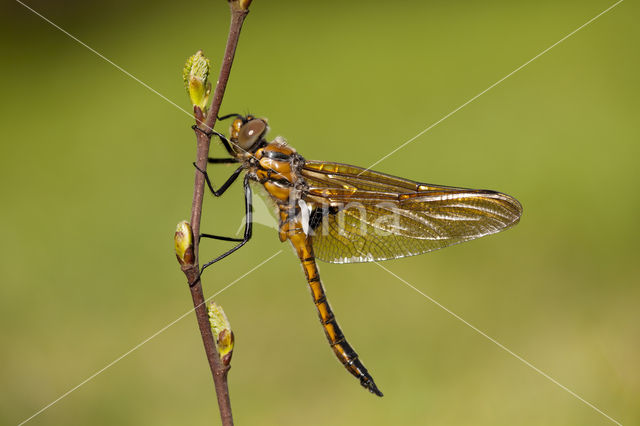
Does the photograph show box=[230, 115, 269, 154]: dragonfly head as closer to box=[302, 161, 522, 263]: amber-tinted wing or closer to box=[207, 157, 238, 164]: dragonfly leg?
box=[207, 157, 238, 164]: dragonfly leg

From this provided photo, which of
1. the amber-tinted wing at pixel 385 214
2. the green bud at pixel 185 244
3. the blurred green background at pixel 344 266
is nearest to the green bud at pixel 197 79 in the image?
the green bud at pixel 185 244

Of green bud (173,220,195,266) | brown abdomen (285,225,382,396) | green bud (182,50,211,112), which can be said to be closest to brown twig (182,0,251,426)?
green bud (173,220,195,266)

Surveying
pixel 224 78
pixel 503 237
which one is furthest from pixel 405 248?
pixel 503 237

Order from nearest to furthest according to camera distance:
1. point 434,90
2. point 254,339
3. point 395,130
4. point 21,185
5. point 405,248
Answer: point 405,248 < point 254,339 < point 21,185 < point 395,130 < point 434,90

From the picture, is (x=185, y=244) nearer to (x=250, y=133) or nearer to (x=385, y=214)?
(x=250, y=133)

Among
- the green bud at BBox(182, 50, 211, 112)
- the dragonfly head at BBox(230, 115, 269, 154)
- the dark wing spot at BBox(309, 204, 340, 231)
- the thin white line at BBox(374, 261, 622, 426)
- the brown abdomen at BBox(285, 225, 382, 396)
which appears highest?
the green bud at BBox(182, 50, 211, 112)

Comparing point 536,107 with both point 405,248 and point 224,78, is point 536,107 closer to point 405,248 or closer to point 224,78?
point 405,248

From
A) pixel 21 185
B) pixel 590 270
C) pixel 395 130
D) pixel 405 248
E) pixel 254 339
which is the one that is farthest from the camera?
pixel 395 130

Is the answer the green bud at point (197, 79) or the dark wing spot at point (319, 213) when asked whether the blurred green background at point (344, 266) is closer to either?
the dark wing spot at point (319, 213)
